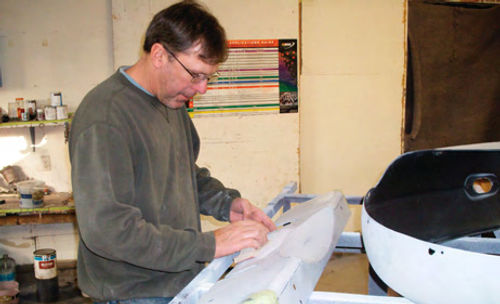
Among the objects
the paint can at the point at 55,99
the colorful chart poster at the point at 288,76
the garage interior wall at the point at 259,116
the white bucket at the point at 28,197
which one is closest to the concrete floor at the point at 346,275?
the garage interior wall at the point at 259,116

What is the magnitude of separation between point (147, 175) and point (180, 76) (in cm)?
31

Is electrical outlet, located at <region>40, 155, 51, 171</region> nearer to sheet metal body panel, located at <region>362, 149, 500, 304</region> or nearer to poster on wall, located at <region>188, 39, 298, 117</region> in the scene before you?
poster on wall, located at <region>188, 39, 298, 117</region>

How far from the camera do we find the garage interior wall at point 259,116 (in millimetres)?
3305

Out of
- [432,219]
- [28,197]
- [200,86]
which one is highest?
[200,86]

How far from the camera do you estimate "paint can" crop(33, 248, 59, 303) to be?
3.28m

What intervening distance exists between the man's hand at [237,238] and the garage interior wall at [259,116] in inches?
87.3

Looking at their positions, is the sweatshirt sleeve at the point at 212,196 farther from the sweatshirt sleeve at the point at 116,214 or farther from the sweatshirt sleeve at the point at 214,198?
the sweatshirt sleeve at the point at 116,214

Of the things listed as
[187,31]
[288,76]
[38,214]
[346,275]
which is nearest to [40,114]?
[38,214]

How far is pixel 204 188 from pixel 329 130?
91.8 inches

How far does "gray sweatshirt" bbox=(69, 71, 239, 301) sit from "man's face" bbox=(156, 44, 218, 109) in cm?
5

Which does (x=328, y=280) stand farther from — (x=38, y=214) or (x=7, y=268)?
(x=7, y=268)

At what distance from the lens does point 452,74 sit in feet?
12.7

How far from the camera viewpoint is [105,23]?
3.54m

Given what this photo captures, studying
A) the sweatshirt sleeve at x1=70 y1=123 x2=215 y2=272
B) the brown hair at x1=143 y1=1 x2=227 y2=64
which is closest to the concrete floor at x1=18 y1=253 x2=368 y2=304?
the sweatshirt sleeve at x1=70 y1=123 x2=215 y2=272
